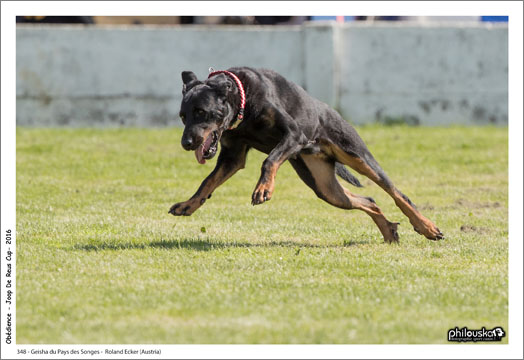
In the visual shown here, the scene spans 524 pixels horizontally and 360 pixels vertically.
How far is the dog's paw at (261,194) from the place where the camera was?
6.41m

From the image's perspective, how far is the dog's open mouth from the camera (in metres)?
6.57

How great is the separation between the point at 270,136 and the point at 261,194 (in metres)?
0.72

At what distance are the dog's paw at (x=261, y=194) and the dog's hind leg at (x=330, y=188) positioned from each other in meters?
1.07

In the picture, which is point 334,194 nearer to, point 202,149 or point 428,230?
point 428,230

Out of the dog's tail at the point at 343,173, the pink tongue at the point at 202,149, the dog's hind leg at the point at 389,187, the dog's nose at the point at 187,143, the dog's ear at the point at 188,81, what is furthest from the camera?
the dog's tail at the point at 343,173

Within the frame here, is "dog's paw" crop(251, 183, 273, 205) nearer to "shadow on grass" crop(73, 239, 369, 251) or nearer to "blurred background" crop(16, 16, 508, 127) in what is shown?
"shadow on grass" crop(73, 239, 369, 251)

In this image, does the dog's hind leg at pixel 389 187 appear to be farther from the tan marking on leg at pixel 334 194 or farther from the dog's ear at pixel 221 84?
the dog's ear at pixel 221 84

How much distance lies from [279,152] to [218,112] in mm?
612

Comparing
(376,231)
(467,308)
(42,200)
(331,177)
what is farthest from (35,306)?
(42,200)

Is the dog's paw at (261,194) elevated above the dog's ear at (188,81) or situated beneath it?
situated beneath

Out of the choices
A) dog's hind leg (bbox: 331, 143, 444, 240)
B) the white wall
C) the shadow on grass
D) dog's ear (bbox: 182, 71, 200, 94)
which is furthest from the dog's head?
the white wall

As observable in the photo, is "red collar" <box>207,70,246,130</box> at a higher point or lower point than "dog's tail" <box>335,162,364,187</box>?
higher

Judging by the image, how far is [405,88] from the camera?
1565 centimetres

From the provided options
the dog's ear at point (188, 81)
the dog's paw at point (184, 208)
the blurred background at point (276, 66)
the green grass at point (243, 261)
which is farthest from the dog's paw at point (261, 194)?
the blurred background at point (276, 66)
